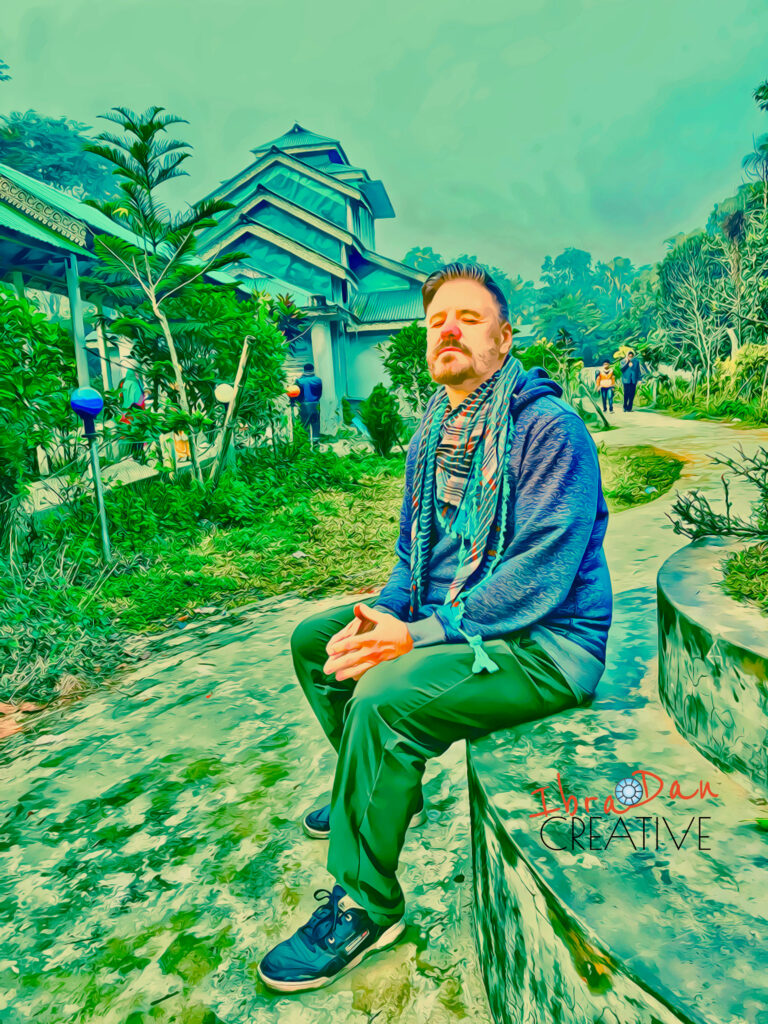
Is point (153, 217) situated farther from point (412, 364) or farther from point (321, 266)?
point (321, 266)

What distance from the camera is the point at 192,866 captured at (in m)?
1.98

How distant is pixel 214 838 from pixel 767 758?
1.59 m

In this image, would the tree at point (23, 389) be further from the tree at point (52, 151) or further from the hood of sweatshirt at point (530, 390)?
the tree at point (52, 151)

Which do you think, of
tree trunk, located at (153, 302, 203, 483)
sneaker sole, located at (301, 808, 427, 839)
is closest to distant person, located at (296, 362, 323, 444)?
tree trunk, located at (153, 302, 203, 483)

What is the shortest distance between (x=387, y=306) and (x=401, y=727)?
60.4 feet

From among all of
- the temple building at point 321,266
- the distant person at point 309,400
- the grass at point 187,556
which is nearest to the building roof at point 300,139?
the temple building at point 321,266

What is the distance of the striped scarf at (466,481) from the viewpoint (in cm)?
176

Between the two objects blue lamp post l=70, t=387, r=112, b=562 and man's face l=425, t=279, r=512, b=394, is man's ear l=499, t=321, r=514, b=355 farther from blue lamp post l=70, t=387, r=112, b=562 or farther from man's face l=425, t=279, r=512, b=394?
blue lamp post l=70, t=387, r=112, b=562

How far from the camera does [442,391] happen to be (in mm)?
2104

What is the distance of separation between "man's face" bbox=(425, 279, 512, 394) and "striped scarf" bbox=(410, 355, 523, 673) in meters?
0.05

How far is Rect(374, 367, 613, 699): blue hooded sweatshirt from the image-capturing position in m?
1.63

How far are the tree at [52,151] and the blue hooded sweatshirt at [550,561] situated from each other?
38.5 metres

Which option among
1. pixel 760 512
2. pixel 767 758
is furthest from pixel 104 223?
pixel 767 758

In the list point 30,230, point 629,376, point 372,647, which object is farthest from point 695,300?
point 372,647
